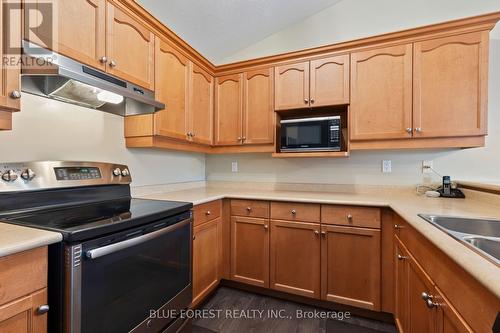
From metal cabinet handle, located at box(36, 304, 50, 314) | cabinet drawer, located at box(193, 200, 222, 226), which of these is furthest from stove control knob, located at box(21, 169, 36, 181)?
cabinet drawer, located at box(193, 200, 222, 226)

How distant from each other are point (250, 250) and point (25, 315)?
59.9 inches

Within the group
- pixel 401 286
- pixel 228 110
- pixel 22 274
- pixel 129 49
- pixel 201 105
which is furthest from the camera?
pixel 228 110

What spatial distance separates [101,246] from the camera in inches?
37.3

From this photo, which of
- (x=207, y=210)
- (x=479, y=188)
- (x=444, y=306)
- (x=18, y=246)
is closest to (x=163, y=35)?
(x=207, y=210)

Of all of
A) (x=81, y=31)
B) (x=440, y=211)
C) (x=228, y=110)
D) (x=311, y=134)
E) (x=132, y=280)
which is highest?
(x=81, y=31)

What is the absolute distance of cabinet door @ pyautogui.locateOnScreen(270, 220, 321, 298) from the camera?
1.86 meters

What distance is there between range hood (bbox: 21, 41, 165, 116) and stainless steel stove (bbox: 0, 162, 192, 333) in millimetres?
407

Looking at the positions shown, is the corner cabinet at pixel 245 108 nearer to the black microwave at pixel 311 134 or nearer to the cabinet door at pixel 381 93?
the black microwave at pixel 311 134

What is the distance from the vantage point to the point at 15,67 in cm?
100

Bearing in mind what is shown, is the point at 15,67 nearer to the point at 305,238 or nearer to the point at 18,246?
the point at 18,246

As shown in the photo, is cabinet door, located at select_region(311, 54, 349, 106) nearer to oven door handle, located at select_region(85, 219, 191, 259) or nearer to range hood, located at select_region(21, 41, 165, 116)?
range hood, located at select_region(21, 41, 165, 116)

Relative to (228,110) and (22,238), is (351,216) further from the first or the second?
(22,238)

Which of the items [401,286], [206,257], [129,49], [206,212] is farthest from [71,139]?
[401,286]

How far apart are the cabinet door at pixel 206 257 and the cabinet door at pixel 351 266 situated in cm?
88
